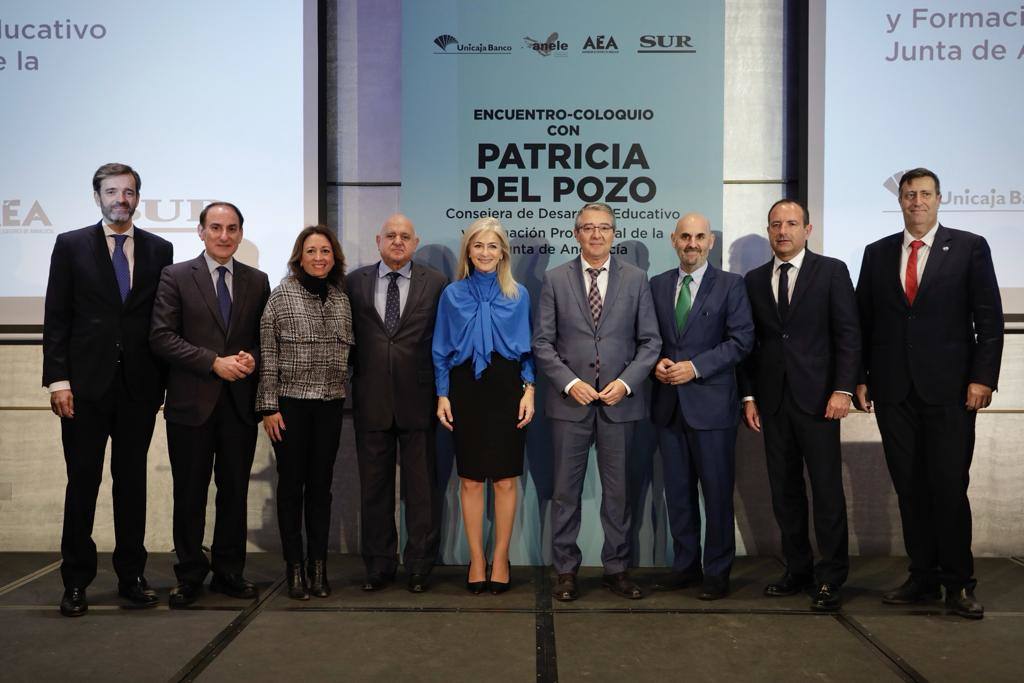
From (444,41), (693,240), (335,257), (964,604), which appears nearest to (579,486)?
(693,240)

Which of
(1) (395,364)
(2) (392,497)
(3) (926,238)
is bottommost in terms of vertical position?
(2) (392,497)

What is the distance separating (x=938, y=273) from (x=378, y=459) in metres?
2.73

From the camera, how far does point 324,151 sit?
15.2 feet

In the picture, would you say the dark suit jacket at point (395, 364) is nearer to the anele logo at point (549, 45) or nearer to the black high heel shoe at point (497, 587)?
the black high heel shoe at point (497, 587)

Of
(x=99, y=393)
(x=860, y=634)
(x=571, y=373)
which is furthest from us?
(x=571, y=373)

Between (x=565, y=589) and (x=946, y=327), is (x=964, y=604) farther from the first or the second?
(x=565, y=589)

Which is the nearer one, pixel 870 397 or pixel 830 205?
pixel 870 397

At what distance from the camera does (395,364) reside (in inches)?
155

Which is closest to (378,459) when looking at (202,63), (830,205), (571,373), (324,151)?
(571,373)

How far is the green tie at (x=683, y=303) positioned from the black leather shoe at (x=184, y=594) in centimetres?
260

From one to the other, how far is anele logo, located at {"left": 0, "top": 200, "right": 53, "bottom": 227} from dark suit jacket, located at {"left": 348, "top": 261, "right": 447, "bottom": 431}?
84.7 inches

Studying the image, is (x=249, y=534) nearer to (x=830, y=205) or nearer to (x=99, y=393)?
(x=99, y=393)

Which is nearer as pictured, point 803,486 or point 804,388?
point 804,388

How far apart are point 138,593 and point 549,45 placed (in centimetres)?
351
